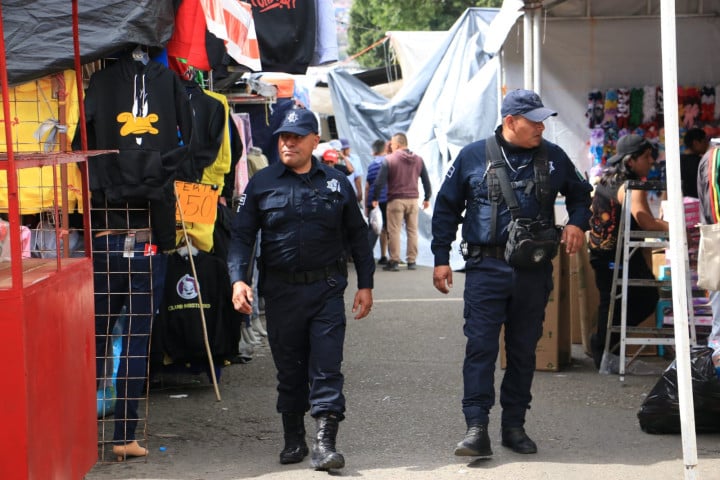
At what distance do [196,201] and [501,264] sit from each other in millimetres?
2161

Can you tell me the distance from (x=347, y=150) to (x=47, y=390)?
15.7 m

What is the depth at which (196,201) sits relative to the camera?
730cm

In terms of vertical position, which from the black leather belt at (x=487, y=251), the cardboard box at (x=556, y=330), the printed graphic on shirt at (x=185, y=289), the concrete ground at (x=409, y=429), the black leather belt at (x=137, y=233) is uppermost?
the black leather belt at (x=137, y=233)

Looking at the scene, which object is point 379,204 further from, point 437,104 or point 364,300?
point 364,300

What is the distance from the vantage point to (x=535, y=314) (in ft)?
21.1

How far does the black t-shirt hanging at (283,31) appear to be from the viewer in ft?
29.7

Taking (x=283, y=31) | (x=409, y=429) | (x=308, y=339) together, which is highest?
(x=283, y=31)

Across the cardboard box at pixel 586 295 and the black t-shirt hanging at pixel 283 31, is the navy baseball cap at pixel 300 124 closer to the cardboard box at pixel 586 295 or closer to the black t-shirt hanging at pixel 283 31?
the black t-shirt hanging at pixel 283 31

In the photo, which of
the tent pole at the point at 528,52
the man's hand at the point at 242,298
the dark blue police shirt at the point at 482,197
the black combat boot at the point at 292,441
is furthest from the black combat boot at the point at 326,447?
the tent pole at the point at 528,52

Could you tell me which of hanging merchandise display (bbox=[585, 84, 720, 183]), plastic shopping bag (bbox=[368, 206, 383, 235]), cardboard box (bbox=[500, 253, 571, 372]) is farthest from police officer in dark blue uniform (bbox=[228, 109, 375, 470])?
plastic shopping bag (bbox=[368, 206, 383, 235])

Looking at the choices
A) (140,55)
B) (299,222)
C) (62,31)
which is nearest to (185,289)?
(140,55)

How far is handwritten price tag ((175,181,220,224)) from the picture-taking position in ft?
23.4

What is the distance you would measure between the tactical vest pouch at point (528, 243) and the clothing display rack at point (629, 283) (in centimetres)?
226

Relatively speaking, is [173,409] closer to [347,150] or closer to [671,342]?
[671,342]
